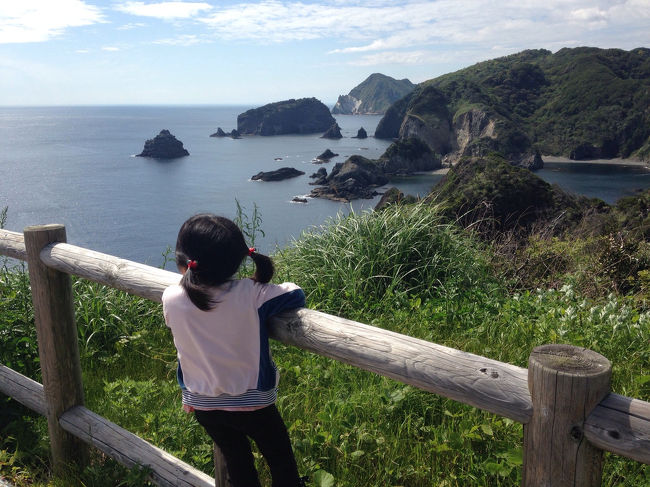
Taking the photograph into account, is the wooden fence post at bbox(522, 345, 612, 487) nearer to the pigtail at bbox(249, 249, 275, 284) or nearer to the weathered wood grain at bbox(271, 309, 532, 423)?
the weathered wood grain at bbox(271, 309, 532, 423)

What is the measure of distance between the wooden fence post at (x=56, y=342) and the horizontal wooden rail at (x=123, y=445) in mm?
102

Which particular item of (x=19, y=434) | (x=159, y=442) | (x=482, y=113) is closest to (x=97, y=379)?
(x=19, y=434)

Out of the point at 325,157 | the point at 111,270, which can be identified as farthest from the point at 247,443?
the point at 325,157

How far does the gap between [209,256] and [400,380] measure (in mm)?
817

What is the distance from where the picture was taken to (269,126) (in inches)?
6580

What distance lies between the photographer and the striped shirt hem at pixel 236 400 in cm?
211

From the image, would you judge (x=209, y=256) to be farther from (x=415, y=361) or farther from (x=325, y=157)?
(x=325, y=157)

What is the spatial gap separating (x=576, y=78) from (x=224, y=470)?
14876cm

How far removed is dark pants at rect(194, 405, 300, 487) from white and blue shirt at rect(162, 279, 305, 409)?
6 cm

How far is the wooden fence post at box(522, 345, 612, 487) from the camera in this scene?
1.44 meters

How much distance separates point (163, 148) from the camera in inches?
4232

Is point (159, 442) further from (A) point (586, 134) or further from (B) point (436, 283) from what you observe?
(A) point (586, 134)

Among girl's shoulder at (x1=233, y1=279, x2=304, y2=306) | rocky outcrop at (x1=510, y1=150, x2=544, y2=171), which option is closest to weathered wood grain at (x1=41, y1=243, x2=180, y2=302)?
girl's shoulder at (x1=233, y1=279, x2=304, y2=306)

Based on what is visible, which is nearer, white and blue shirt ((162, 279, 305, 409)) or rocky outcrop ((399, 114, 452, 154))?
white and blue shirt ((162, 279, 305, 409))
